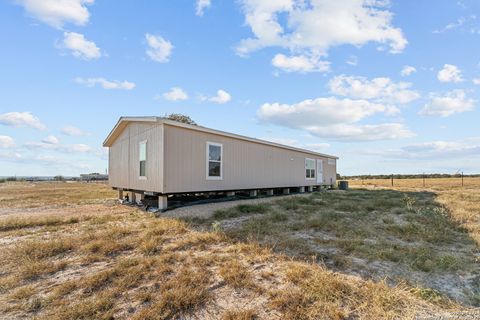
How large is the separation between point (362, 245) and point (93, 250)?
182 inches

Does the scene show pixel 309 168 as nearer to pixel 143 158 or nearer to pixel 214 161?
pixel 214 161

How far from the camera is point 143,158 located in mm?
9867

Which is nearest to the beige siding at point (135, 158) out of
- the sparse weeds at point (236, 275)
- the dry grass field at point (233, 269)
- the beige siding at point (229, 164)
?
the beige siding at point (229, 164)

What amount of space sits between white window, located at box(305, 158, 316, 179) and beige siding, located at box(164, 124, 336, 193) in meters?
0.53

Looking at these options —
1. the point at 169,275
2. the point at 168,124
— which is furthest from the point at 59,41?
the point at 169,275

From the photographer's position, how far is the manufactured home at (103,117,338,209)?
859 centimetres

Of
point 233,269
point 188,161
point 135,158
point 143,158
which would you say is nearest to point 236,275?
point 233,269

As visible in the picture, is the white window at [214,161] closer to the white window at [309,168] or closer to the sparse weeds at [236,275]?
the sparse weeds at [236,275]

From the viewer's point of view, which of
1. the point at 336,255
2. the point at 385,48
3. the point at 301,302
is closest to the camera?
the point at 301,302

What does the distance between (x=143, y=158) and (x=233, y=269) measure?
739 centimetres

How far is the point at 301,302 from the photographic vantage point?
8.99ft

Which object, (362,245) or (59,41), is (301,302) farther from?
(59,41)

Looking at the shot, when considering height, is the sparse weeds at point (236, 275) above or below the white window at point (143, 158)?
below

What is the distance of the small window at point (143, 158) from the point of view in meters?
9.65
